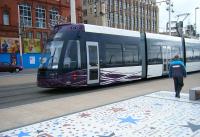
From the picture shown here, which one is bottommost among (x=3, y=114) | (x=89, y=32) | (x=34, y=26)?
(x=3, y=114)

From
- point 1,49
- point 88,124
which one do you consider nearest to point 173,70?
point 88,124

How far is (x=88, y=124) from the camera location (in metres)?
7.39

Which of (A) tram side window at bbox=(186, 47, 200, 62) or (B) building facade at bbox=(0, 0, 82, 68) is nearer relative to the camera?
(A) tram side window at bbox=(186, 47, 200, 62)

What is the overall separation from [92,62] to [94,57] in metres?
0.32

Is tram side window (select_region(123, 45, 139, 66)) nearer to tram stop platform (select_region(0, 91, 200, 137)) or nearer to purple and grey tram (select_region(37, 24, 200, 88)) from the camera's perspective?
purple and grey tram (select_region(37, 24, 200, 88))

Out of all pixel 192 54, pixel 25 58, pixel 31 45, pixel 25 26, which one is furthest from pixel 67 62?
pixel 31 45

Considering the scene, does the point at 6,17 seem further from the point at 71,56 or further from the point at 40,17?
the point at 71,56

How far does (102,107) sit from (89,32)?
5808 millimetres

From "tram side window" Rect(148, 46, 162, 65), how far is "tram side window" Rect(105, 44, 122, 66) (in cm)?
349

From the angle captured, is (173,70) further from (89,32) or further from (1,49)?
(1,49)

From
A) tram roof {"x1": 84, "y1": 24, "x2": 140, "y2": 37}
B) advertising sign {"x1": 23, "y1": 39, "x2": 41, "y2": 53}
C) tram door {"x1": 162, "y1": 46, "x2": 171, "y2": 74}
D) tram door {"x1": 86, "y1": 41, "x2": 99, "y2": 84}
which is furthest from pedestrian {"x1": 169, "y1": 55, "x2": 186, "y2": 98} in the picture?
advertising sign {"x1": 23, "y1": 39, "x2": 41, "y2": 53}

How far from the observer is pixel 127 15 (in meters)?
91.1

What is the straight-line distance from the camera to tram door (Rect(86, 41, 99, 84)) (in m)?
14.1

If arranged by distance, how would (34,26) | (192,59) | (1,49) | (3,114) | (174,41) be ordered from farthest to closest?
(34,26), (1,49), (192,59), (174,41), (3,114)
